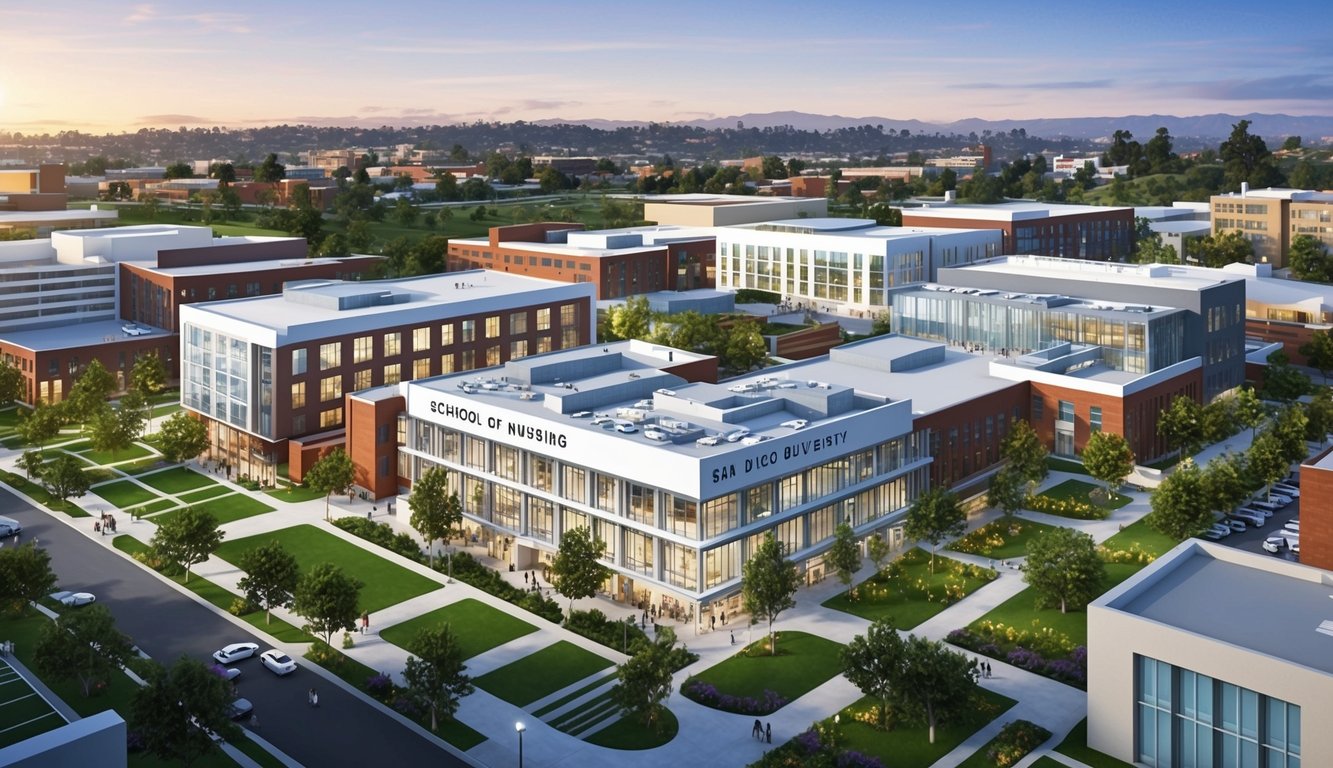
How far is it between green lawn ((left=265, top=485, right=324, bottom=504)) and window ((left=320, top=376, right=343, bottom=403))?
6.96 meters

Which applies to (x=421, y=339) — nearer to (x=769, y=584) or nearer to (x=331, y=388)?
(x=331, y=388)

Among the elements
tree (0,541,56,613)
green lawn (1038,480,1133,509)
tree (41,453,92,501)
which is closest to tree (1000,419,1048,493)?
green lawn (1038,480,1133,509)

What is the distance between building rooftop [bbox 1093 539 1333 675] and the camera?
3600 centimetres

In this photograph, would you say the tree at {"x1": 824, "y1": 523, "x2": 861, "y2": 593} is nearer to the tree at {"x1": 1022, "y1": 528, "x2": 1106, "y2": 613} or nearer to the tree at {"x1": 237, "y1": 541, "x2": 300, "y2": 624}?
the tree at {"x1": 1022, "y1": 528, "x2": 1106, "y2": 613}

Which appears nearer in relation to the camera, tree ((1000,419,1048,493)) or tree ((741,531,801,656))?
tree ((741,531,801,656))

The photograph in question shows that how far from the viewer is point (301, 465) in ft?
219

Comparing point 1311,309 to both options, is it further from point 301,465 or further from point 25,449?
point 25,449

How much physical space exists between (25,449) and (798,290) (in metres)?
69.4

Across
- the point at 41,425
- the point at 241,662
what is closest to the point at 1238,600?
the point at 241,662

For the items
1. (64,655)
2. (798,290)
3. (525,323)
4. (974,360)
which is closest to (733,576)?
(64,655)

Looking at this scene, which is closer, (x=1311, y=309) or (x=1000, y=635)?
(x=1000, y=635)

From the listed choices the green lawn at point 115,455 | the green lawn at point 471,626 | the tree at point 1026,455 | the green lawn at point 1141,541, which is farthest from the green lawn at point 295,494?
the green lawn at point 1141,541

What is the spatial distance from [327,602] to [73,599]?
45.0ft

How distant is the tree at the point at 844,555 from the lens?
50188 millimetres
